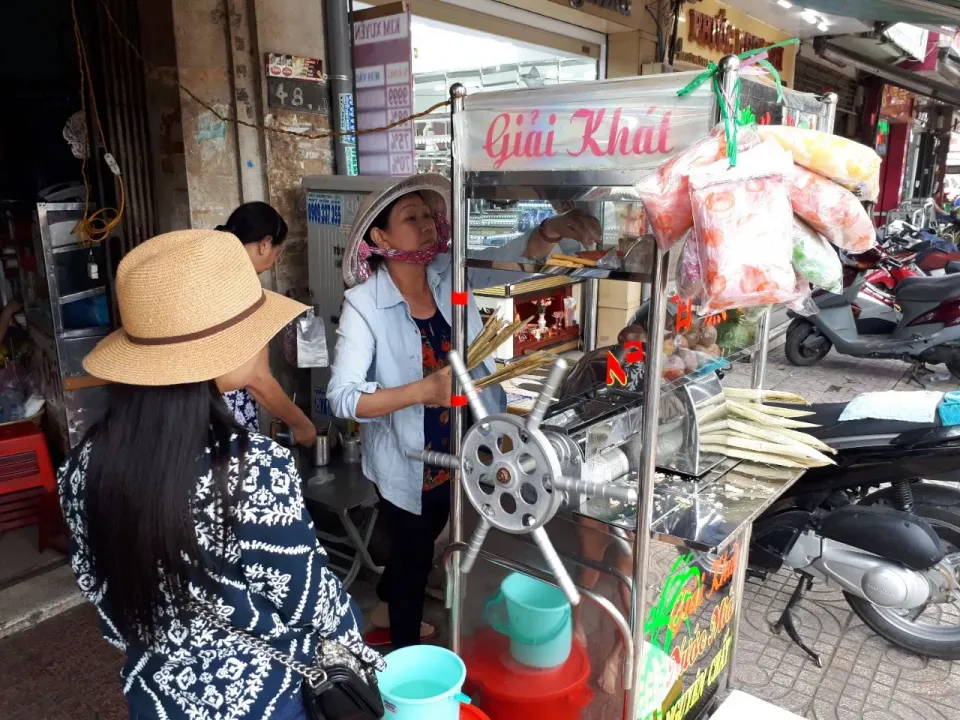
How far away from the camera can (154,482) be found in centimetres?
121

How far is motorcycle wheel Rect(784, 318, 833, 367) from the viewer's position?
7027 millimetres

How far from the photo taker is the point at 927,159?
701 inches

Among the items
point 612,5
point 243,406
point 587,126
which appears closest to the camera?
point 587,126

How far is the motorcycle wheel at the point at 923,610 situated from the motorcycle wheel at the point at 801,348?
14.5ft

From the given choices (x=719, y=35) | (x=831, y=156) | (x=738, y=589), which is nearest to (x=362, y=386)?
(x=831, y=156)

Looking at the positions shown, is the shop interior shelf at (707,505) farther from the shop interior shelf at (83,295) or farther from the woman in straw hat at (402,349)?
the shop interior shelf at (83,295)

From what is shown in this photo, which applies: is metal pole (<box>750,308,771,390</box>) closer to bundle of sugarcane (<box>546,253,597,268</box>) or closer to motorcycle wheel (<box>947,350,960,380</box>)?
bundle of sugarcane (<box>546,253,597,268</box>)

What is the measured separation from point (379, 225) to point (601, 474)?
108 centimetres

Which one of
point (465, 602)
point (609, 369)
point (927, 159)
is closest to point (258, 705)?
point (465, 602)

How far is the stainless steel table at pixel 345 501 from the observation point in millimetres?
2984

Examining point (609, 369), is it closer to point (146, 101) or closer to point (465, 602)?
point (465, 602)

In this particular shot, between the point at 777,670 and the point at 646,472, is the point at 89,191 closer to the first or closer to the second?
the point at 646,472

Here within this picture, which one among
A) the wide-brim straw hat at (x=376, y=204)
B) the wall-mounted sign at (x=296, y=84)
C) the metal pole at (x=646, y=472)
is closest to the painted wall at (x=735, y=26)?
the wall-mounted sign at (x=296, y=84)

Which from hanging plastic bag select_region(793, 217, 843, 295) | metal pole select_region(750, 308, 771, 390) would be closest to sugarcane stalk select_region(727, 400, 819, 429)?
metal pole select_region(750, 308, 771, 390)
